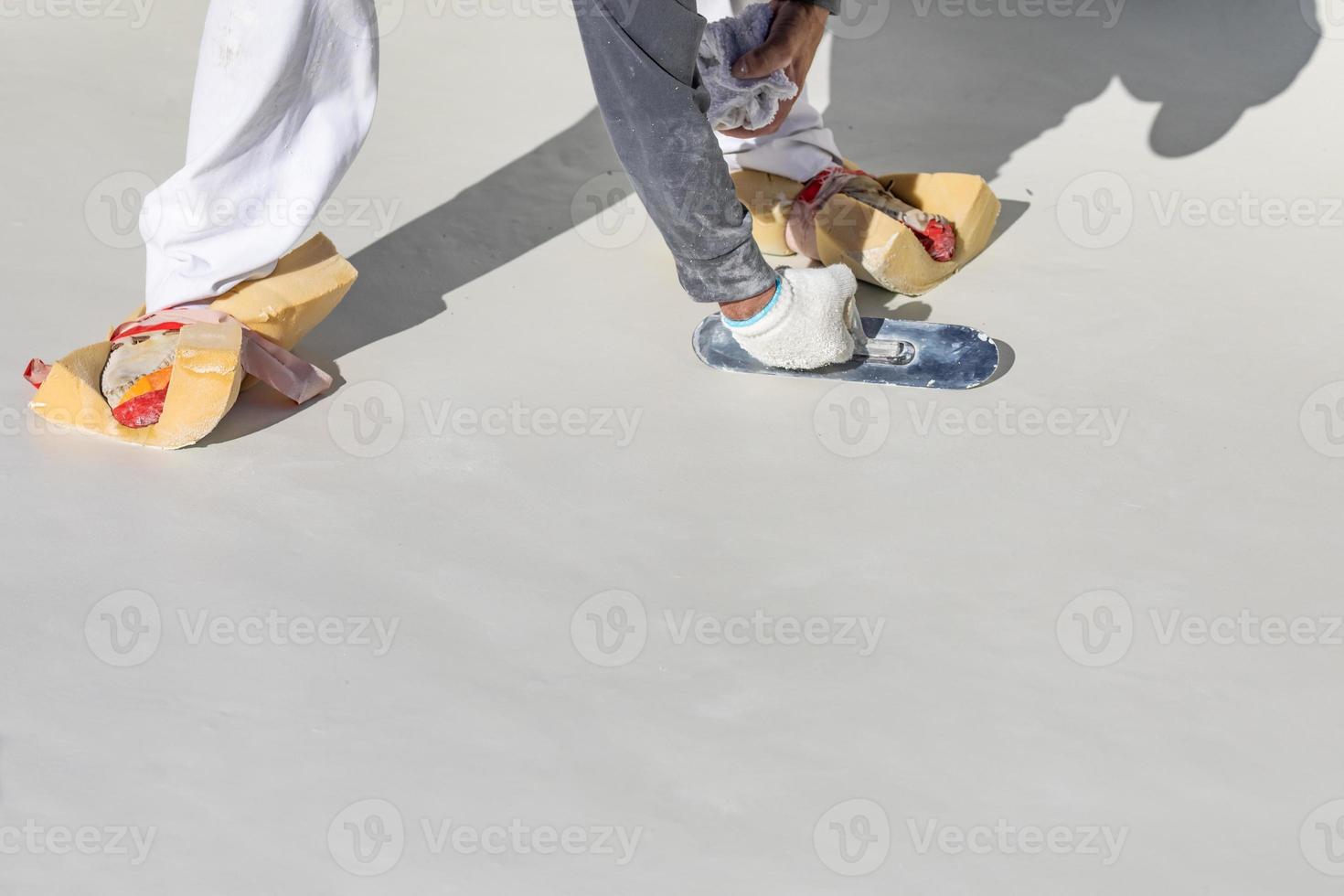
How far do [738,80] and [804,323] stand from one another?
394 millimetres

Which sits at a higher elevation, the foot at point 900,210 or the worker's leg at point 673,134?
the foot at point 900,210

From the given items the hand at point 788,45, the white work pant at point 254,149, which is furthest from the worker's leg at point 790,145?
the white work pant at point 254,149

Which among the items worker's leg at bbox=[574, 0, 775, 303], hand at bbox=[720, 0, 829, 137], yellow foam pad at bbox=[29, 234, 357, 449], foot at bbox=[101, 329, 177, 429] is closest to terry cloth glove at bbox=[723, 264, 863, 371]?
worker's leg at bbox=[574, 0, 775, 303]

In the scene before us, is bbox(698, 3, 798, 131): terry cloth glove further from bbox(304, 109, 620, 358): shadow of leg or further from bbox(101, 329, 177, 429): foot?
bbox(101, 329, 177, 429): foot

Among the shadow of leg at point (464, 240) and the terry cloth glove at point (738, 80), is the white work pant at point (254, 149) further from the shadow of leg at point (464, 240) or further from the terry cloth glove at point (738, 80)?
the terry cloth glove at point (738, 80)

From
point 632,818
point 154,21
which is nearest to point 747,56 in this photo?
point 632,818

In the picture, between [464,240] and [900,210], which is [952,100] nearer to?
[900,210]

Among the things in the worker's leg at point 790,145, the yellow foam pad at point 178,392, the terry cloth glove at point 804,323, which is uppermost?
the worker's leg at point 790,145

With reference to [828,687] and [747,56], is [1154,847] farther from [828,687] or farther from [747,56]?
[747,56]

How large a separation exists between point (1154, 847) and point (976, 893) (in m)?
0.19

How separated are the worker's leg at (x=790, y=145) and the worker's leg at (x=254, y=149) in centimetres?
64

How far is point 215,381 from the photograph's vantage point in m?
1.96

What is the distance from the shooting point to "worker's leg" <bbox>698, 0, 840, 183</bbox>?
2.43 metres

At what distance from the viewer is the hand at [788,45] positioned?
2162 mm
